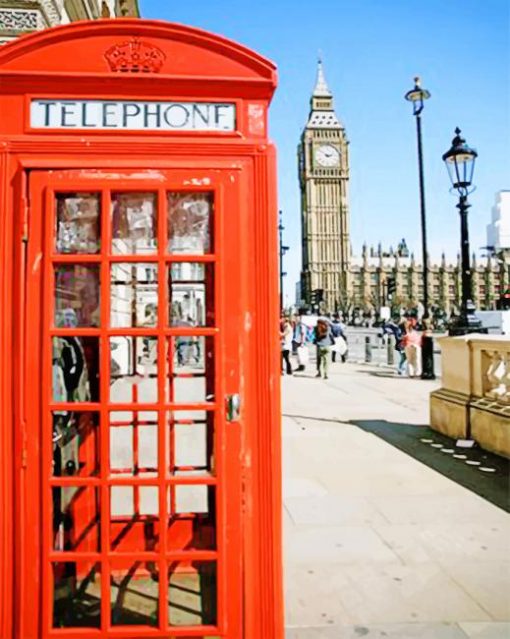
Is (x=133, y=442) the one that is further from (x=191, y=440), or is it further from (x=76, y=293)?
(x=76, y=293)

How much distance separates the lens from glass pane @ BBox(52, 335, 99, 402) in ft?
8.25

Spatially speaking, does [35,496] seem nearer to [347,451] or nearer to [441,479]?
[441,479]

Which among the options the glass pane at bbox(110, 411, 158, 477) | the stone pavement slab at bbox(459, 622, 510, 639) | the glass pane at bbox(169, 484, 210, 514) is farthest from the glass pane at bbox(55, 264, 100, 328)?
the stone pavement slab at bbox(459, 622, 510, 639)

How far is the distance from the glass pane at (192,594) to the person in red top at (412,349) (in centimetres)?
1224

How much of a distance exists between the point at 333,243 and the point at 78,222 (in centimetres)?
12149

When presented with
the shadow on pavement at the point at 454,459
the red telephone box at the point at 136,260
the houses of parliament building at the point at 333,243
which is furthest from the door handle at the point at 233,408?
the houses of parliament building at the point at 333,243

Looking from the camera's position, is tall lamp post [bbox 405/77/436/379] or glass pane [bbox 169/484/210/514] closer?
glass pane [bbox 169/484/210/514]

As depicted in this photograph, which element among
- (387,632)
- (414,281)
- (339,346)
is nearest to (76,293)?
(387,632)

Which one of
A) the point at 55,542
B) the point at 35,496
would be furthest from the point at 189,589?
the point at 35,496

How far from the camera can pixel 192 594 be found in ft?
9.33

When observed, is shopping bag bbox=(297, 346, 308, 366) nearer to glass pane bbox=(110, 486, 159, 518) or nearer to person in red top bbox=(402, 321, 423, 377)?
person in red top bbox=(402, 321, 423, 377)

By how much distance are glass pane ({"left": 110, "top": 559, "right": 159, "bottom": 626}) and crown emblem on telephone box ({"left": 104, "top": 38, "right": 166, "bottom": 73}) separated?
2179 mm

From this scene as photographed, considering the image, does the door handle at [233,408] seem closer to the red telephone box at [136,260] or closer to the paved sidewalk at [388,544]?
the red telephone box at [136,260]

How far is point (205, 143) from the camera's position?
2.33 m
